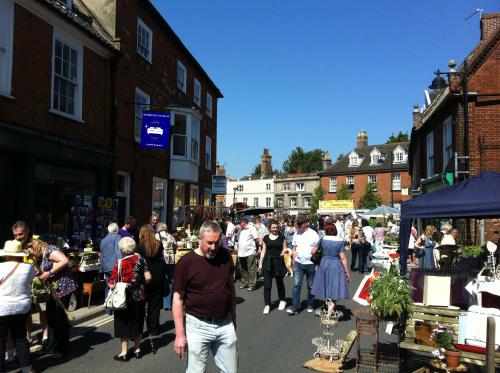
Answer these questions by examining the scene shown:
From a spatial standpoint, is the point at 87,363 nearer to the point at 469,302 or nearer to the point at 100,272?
the point at 100,272

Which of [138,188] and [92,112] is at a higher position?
[92,112]

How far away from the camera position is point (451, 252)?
11.2m

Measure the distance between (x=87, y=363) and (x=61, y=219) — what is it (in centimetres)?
706

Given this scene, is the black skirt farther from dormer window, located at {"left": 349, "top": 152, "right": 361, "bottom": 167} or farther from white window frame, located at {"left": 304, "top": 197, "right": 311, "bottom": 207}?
white window frame, located at {"left": 304, "top": 197, "right": 311, "bottom": 207}

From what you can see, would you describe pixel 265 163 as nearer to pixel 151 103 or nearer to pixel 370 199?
pixel 370 199

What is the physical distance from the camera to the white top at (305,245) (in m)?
9.42

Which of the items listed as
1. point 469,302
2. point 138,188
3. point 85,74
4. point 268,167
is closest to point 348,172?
point 268,167

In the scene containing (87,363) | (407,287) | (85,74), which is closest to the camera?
(407,287)

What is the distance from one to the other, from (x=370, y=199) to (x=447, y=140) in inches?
1309

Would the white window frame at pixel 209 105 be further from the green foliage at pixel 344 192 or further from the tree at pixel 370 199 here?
the green foliage at pixel 344 192

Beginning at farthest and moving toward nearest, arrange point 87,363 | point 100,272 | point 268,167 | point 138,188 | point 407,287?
point 268,167 → point 138,188 → point 100,272 → point 87,363 → point 407,287

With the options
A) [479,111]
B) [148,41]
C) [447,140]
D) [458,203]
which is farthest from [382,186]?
[458,203]

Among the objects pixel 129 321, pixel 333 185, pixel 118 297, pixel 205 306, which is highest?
pixel 333 185

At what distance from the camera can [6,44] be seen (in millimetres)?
10430
